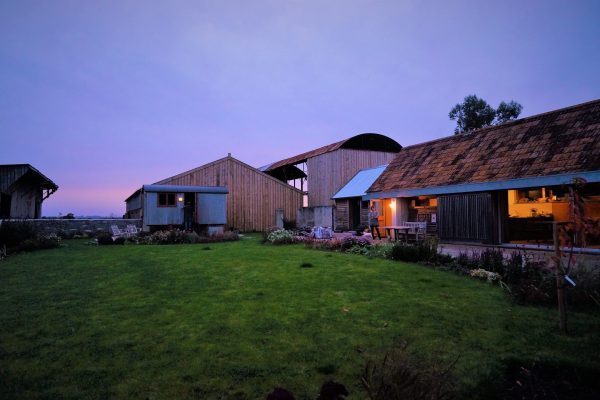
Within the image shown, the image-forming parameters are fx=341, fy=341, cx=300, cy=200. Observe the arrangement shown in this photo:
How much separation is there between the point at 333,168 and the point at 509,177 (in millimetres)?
15999

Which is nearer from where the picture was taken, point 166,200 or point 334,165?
point 166,200

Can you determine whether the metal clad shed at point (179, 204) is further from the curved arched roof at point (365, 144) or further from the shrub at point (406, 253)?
the shrub at point (406, 253)

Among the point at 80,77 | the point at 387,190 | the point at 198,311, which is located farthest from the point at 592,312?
the point at 80,77

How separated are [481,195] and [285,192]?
17653mm

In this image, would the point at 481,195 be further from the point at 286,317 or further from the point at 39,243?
the point at 39,243

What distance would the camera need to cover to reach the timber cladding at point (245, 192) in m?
26.0

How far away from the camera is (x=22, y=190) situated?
80.0ft

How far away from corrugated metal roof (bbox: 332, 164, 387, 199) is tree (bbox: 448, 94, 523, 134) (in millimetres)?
19442

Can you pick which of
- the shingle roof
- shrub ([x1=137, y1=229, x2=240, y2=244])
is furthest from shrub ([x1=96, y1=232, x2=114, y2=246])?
the shingle roof

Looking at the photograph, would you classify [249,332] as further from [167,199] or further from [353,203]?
[353,203]

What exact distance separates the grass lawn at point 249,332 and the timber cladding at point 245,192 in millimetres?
Result: 18276

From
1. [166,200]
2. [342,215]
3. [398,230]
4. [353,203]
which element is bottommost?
[398,230]

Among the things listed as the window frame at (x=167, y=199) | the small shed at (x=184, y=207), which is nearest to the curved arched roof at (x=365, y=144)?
the small shed at (x=184, y=207)

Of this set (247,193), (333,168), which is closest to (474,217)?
(333,168)
